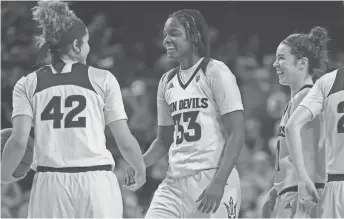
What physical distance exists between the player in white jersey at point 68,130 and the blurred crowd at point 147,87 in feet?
18.0

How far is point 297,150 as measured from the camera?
3.74 m

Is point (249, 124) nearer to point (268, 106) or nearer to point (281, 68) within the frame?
point (268, 106)

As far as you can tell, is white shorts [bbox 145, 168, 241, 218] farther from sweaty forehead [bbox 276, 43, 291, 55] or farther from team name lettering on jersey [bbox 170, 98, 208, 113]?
sweaty forehead [bbox 276, 43, 291, 55]

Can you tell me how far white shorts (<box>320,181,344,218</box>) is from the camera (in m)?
3.76

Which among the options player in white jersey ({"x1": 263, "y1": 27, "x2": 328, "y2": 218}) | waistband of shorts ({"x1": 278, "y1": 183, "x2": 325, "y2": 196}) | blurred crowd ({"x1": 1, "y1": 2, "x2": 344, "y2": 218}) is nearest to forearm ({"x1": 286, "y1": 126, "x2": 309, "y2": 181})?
player in white jersey ({"x1": 263, "y1": 27, "x2": 328, "y2": 218})

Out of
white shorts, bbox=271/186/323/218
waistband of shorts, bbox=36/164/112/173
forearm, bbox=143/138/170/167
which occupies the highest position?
forearm, bbox=143/138/170/167

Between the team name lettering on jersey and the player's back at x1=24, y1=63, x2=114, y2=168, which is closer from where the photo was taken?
the player's back at x1=24, y1=63, x2=114, y2=168

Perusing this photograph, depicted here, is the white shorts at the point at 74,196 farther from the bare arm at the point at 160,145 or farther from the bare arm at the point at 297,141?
the bare arm at the point at 297,141

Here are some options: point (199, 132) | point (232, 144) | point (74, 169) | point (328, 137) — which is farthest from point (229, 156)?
point (74, 169)

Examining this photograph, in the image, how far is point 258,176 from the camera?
9.41 metres

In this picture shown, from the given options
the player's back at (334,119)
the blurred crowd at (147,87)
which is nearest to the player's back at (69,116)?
the player's back at (334,119)

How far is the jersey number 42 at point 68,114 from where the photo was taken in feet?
11.8

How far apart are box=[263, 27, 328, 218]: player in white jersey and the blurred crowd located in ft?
15.5

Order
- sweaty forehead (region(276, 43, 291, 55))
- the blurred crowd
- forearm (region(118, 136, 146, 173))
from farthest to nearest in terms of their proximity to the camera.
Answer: the blurred crowd < sweaty forehead (region(276, 43, 291, 55)) < forearm (region(118, 136, 146, 173))
